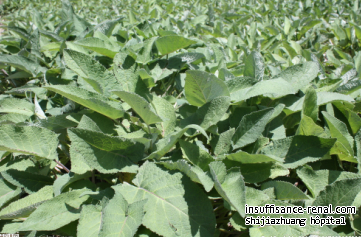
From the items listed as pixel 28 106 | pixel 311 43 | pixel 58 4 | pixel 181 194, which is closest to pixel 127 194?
pixel 181 194

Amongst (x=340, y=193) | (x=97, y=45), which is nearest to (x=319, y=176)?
(x=340, y=193)

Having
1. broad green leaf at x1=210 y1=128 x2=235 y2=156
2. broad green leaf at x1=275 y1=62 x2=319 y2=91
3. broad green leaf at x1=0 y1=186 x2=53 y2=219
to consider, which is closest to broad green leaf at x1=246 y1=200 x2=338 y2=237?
broad green leaf at x1=210 y1=128 x2=235 y2=156

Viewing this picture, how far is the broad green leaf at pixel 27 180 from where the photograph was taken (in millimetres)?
1256

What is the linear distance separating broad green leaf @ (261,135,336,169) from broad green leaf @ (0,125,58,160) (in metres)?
1.06

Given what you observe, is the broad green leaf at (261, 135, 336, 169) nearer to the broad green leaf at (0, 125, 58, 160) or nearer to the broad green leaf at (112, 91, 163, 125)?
the broad green leaf at (112, 91, 163, 125)

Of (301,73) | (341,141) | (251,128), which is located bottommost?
(341,141)

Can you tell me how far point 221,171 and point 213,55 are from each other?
3.70 ft

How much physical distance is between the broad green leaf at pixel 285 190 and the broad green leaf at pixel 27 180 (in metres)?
1.09

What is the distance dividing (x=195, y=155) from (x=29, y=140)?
2.68ft

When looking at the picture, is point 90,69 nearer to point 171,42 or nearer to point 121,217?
point 171,42

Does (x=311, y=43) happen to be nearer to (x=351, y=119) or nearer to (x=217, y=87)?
(x=351, y=119)

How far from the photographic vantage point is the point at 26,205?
117 centimetres

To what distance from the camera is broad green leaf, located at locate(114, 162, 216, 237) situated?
40.8 inches

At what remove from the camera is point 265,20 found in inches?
131
